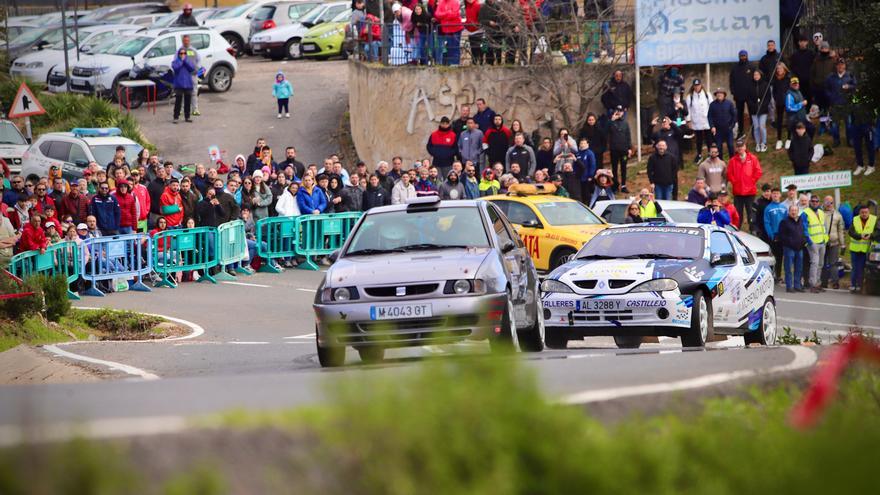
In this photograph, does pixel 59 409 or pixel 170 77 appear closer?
pixel 59 409

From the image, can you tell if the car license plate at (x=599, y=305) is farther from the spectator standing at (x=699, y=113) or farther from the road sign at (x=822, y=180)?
the spectator standing at (x=699, y=113)

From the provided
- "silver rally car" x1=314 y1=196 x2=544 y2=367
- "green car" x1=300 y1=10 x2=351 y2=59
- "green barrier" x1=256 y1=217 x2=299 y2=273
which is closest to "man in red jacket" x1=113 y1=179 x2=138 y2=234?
"green barrier" x1=256 y1=217 x2=299 y2=273

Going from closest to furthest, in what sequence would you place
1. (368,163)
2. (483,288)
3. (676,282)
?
(483,288) < (676,282) < (368,163)

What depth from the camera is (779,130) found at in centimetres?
3066

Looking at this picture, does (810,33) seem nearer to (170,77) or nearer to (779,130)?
(779,130)

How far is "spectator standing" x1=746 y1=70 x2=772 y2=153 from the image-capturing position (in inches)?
1168

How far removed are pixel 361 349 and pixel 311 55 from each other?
37733mm

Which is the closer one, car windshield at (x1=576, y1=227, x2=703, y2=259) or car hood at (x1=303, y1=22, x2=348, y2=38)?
car windshield at (x1=576, y1=227, x2=703, y2=259)

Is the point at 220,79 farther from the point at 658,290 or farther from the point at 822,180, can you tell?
the point at 658,290

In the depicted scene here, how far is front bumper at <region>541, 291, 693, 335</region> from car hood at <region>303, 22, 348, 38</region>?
35106 millimetres

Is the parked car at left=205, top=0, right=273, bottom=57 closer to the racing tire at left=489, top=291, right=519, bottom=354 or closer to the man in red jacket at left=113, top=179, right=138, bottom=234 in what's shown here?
the man in red jacket at left=113, top=179, right=138, bottom=234

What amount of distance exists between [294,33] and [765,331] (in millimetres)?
35520

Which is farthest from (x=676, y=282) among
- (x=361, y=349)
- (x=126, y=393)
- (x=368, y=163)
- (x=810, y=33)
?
(x=368, y=163)

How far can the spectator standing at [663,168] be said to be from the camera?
2745cm
